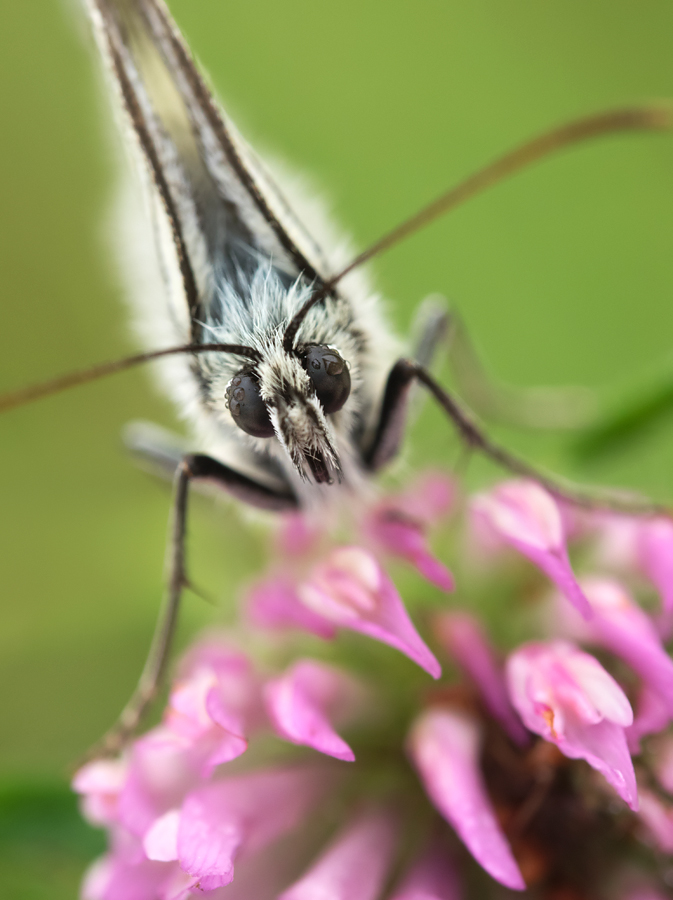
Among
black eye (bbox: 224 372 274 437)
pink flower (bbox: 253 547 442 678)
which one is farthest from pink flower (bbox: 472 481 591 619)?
black eye (bbox: 224 372 274 437)

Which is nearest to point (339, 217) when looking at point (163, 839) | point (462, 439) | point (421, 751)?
point (462, 439)

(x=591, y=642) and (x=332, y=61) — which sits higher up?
(x=332, y=61)

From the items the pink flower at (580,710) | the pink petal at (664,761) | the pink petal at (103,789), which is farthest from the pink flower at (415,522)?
the pink petal at (103,789)

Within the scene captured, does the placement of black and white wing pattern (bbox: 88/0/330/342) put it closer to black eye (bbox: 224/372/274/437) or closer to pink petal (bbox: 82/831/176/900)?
black eye (bbox: 224/372/274/437)

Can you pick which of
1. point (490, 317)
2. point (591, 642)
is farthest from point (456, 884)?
point (490, 317)

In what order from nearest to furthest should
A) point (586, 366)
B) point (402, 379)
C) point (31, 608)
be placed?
point (402, 379) → point (31, 608) → point (586, 366)

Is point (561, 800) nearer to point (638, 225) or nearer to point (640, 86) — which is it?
point (638, 225)

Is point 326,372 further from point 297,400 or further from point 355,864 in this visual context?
point 355,864
